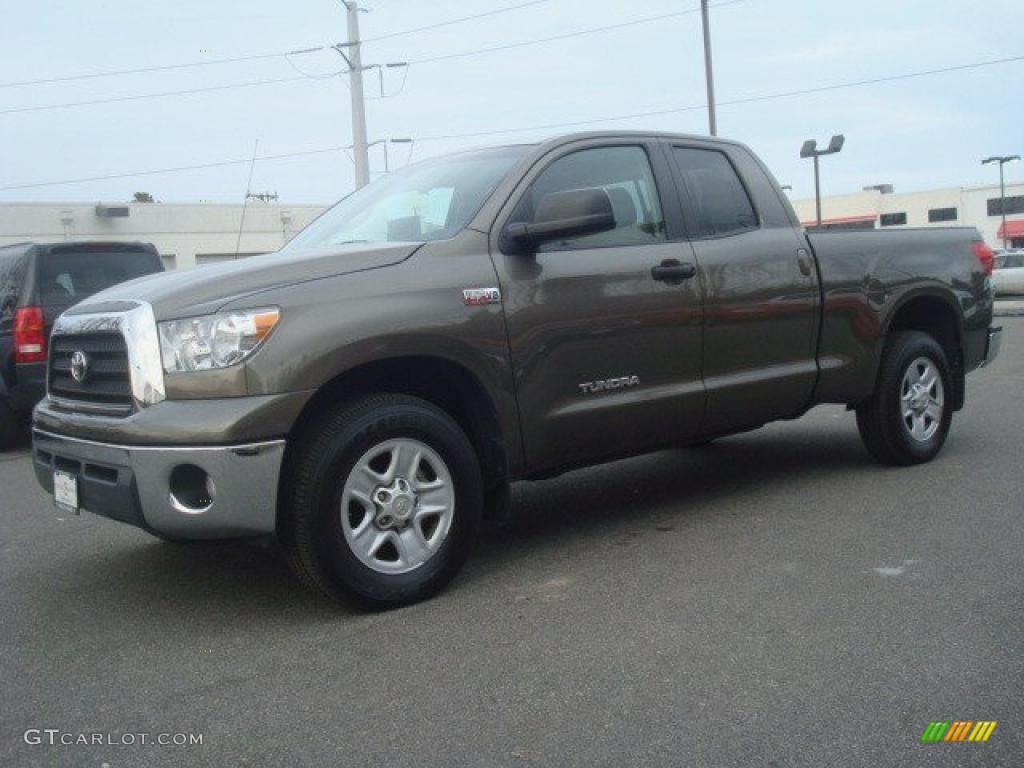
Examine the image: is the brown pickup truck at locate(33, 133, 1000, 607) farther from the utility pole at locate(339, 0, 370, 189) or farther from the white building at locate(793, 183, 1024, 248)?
the white building at locate(793, 183, 1024, 248)

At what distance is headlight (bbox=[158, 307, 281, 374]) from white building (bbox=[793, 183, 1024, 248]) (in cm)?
6921

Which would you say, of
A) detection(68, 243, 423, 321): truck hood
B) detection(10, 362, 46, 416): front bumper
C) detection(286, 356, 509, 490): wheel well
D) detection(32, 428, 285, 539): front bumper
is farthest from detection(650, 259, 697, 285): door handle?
detection(10, 362, 46, 416): front bumper

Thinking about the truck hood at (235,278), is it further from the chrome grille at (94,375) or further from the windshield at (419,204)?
the windshield at (419,204)

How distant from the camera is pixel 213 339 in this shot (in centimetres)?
382

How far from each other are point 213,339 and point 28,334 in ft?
18.0

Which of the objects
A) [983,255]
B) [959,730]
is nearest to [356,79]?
[983,255]

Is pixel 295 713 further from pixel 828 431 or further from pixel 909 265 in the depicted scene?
pixel 828 431

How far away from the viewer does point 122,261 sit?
9617 millimetres

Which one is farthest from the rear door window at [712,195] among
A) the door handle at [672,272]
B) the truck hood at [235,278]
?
the truck hood at [235,278]

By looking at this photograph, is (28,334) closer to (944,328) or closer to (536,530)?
(536,530)

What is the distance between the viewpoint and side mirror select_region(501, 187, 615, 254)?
4.41 m

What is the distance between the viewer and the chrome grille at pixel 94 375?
400 centimetres

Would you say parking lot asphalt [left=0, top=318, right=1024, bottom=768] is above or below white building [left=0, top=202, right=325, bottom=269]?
below

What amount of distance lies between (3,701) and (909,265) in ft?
16.9
